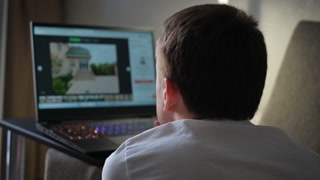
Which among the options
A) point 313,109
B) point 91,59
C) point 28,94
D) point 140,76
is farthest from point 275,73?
point 28,94

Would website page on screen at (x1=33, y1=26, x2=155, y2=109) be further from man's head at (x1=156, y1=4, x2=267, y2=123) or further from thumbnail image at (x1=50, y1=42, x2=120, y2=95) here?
man's head at (x1=156, y1=4, x2=267, y2=123)

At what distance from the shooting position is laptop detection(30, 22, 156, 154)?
47.5 inches

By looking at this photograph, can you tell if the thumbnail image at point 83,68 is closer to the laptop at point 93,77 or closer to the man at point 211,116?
the laptop at point 93,77

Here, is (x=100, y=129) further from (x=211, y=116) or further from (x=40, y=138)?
(x=211, y=116)

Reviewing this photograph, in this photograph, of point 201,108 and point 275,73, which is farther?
point 275,73

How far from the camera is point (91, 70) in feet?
4.29

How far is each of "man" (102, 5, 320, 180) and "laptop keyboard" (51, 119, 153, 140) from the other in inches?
15.7

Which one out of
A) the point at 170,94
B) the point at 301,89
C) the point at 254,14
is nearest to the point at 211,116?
the point at 170,94

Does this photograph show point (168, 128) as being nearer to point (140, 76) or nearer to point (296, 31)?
point (296, 31)

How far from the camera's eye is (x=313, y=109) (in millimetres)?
944

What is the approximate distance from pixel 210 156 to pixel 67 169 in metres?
0.57

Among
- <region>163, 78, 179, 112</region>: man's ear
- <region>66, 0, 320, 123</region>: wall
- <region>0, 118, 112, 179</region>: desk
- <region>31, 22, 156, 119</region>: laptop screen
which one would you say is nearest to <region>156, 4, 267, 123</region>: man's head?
<region>163, 78, 179, 112</region>: man's ear

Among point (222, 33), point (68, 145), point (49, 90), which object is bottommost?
point (68, 145)

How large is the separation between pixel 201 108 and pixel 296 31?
499 millimetres
